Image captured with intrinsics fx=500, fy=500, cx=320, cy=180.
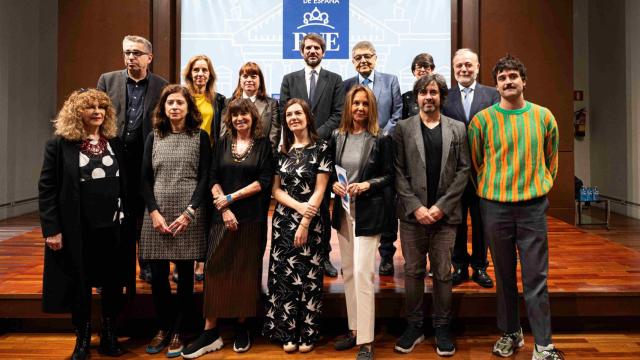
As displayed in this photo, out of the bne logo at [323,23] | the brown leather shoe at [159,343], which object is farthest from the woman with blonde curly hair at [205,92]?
the bne logo at [323,23]

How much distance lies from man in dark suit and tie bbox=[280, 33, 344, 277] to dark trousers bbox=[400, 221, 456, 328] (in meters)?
0.60

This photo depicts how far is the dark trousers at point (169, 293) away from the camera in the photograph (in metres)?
2.64

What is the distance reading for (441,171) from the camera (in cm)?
261

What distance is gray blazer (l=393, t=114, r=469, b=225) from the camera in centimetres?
260

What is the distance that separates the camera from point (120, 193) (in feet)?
8.61

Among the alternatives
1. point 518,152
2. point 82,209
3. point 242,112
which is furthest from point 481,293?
point 82,209

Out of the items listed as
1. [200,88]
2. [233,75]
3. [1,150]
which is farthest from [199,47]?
[200,88]

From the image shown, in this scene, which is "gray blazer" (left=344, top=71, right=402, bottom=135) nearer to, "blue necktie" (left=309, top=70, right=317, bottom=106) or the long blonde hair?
"blue necktie" (left=309, top=70, right=317, bottom=106)

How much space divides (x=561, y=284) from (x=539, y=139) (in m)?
1.18

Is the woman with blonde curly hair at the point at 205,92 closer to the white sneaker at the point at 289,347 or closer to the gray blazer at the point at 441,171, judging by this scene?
the white sneaker at the point at 289,347

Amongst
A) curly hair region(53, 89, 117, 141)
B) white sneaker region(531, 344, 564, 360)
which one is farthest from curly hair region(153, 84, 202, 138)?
white sneaker region(531, 344, 564, 360)

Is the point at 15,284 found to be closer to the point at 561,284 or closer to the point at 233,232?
the point at 233,232

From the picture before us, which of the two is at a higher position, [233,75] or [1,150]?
[233,75]

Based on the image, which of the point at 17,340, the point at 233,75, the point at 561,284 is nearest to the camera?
the point at 17,340
